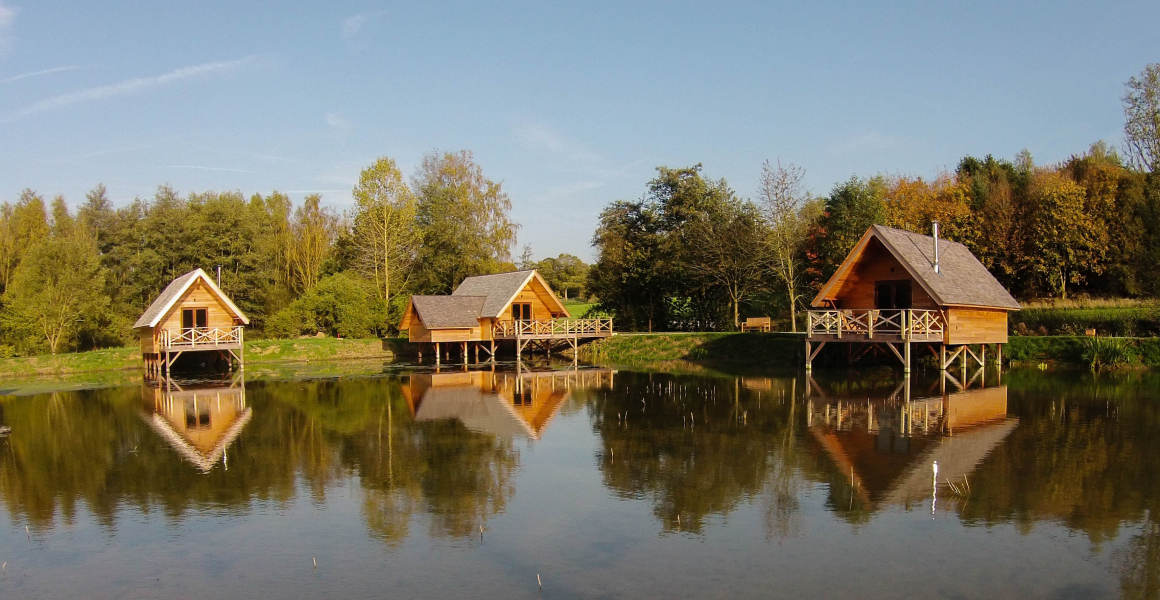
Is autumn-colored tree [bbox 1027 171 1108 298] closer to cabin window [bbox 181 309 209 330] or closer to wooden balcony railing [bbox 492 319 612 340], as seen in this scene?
wooden balcony railing [bbox 492 319 612 340]

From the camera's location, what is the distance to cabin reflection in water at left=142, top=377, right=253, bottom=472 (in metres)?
15.5

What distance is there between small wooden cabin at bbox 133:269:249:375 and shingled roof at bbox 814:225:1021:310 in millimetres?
22866

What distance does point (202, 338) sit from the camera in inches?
1253

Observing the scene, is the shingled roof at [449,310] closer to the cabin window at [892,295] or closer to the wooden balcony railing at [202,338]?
the wooden balcony railing at [202,338]

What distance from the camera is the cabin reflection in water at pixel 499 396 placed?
18.5m

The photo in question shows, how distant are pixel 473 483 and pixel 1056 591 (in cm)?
763

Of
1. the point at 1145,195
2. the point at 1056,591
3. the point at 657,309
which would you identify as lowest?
the point at 1056,591

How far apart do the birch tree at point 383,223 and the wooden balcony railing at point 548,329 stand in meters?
10.2

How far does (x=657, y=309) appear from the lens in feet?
149

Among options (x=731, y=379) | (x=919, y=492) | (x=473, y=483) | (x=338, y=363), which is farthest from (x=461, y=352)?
(x=919, y=492)

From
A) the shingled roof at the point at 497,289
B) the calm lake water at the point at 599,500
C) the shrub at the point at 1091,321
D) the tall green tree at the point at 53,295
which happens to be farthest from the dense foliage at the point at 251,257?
the shrub at the point at 1091,321

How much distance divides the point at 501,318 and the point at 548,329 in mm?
2274

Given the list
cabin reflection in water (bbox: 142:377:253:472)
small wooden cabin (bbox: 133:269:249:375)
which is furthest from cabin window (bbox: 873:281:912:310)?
small wooden cabin (bbox: 133:269:249:375)

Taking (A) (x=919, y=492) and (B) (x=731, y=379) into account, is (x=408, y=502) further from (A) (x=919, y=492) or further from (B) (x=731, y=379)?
(B) (x=731, y=379)
